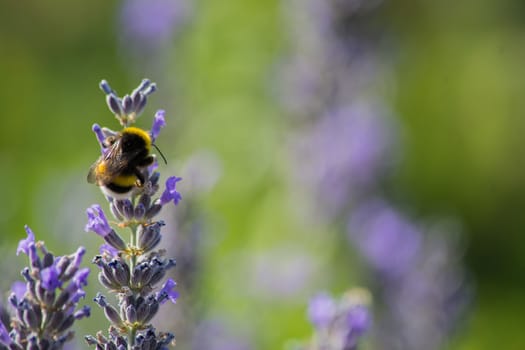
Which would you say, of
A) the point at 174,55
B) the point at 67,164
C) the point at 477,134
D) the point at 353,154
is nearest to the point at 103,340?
the point at 353,154

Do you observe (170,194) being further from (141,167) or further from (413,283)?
(413,283)

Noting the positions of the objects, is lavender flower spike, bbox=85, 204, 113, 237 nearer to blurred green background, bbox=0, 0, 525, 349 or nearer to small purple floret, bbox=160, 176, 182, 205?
Result: small purple floret, bbox=160, 176, 182, 205

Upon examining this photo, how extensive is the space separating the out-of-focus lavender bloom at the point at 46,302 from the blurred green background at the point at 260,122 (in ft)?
12.7

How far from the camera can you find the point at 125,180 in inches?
87.8

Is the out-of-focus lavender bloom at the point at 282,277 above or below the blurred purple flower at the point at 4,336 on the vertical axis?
above

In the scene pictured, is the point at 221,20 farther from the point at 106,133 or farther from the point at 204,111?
the point at 106,133

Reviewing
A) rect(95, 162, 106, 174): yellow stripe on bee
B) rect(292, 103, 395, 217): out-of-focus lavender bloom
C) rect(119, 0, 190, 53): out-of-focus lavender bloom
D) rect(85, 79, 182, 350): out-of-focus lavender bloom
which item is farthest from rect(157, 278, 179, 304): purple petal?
rect(119, 0, 190, 53): out-of-focus lavender bloom

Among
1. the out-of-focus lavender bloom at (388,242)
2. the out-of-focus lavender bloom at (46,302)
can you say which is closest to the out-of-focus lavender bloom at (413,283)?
the out-of-focus lavender bloom at (388,242)

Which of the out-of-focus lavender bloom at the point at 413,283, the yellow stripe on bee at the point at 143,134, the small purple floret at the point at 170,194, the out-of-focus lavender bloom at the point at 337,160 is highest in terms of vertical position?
the out-of-focus lavender bloom at the point at 337,160

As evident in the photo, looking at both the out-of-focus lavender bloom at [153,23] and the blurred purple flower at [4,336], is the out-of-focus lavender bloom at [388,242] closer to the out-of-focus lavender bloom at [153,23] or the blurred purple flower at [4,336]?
the out-of-focus lavender bloom at [153,23]

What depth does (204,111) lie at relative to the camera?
26.5 ft

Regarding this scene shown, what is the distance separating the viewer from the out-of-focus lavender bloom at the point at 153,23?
21.4 feet

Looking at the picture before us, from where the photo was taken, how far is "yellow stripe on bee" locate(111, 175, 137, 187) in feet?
7.28

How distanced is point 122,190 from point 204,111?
590 centimetres
